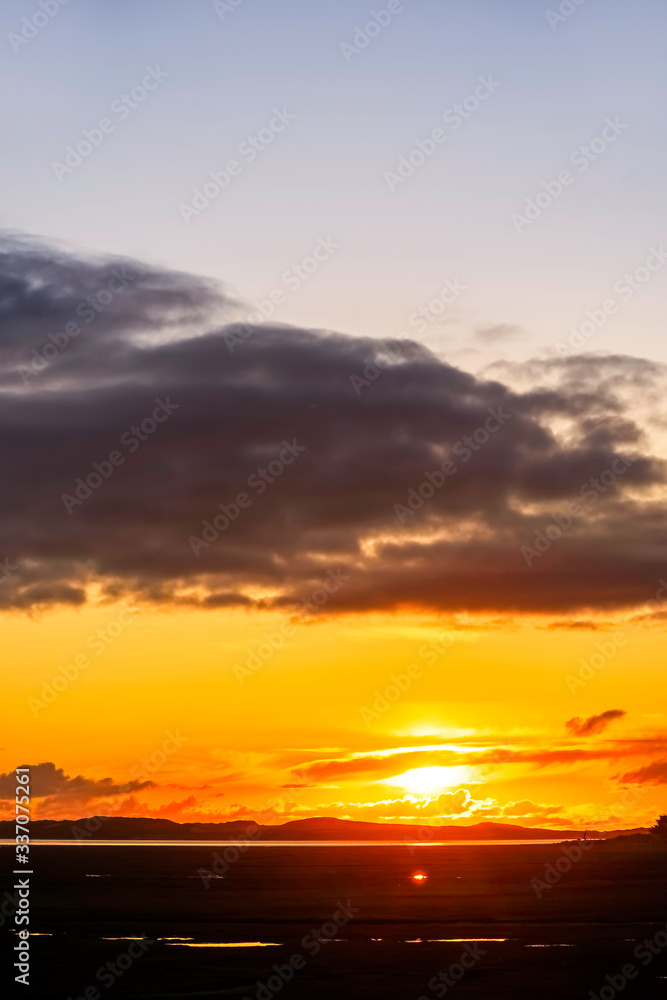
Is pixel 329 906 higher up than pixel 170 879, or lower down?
lower down

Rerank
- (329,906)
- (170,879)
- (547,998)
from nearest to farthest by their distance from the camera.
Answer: (547,998) → (329,906) → (170,879)

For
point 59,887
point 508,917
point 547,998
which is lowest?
point 547,998

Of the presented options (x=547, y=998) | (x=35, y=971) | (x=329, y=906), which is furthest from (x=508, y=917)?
(x=35, y=971)

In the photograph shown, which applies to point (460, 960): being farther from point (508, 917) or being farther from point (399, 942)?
point (508, 917)

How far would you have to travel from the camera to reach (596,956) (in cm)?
6122

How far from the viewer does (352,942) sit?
217 feet

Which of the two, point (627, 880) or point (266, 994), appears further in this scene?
point (627, 880)

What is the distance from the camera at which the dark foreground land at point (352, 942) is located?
5159 cm

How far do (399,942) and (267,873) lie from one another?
91.1 metres

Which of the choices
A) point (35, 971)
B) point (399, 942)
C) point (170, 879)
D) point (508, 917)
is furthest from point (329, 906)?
point (170, 879)

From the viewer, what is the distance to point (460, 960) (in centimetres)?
5903

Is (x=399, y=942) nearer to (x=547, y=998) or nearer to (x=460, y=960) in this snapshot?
(x=460, y=960)

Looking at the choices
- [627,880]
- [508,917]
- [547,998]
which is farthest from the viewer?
[627,880]

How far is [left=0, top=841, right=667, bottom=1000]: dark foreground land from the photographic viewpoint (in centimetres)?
5159
